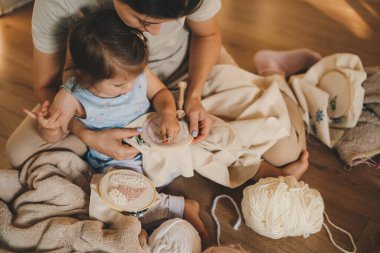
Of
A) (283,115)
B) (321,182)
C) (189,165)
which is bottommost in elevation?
(321,182)

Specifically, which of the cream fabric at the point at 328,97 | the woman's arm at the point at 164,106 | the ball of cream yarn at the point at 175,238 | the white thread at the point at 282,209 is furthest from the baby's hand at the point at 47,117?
the cream fabric at the point at 328,97

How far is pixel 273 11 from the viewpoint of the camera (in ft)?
7.07

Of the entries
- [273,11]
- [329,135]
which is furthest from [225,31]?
[329,135]

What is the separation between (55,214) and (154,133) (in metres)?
0.32

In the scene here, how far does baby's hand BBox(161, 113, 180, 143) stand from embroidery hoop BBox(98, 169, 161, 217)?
0.12 metres

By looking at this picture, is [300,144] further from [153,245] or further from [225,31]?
[225,31]

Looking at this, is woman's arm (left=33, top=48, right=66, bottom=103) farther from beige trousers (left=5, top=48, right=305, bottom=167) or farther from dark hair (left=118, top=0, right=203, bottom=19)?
dark hair (left=118, top=0, right=203, bottom=19)

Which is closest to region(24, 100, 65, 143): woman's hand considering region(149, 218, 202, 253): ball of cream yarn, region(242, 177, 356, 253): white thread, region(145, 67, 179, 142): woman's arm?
region(145, 67, 179, 142): woman's arm

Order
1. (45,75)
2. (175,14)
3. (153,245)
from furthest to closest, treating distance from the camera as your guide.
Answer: (45,75)
(153,245)
(175,14)

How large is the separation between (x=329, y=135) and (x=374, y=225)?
13.0 inches

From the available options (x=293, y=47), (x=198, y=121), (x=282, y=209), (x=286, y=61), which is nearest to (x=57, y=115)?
(x=198, y=121)

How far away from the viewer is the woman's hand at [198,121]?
109cm

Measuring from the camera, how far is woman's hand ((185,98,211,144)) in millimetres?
1087

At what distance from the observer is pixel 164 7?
765 mm
